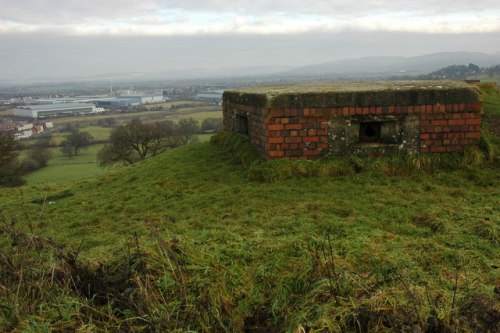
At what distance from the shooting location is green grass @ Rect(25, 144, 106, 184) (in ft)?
92.2

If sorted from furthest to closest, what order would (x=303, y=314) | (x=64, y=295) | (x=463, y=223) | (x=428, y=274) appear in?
(x=463, y=223) → (x=428, y=274) → (x=64, y=295) → (x=303, y=314)

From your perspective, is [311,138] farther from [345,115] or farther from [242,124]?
[242,124]

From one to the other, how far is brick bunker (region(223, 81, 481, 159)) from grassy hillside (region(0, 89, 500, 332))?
1.02 feet

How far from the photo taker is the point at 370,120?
607 centimetres

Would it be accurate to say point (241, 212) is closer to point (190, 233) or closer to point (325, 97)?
point (190, 233)

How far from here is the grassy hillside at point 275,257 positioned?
266 centimetres

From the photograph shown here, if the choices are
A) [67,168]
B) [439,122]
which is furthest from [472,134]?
[67,168]

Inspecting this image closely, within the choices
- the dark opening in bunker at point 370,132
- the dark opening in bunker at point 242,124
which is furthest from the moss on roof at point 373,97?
the dark opening in bunker at point 242,124

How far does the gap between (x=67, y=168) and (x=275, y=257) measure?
32840 mm

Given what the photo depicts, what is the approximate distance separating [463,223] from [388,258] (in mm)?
1310

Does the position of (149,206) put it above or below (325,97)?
below

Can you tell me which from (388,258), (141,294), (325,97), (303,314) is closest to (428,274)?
(388,258)

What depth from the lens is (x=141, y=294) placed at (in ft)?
9.31

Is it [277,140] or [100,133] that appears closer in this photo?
[277,140]
